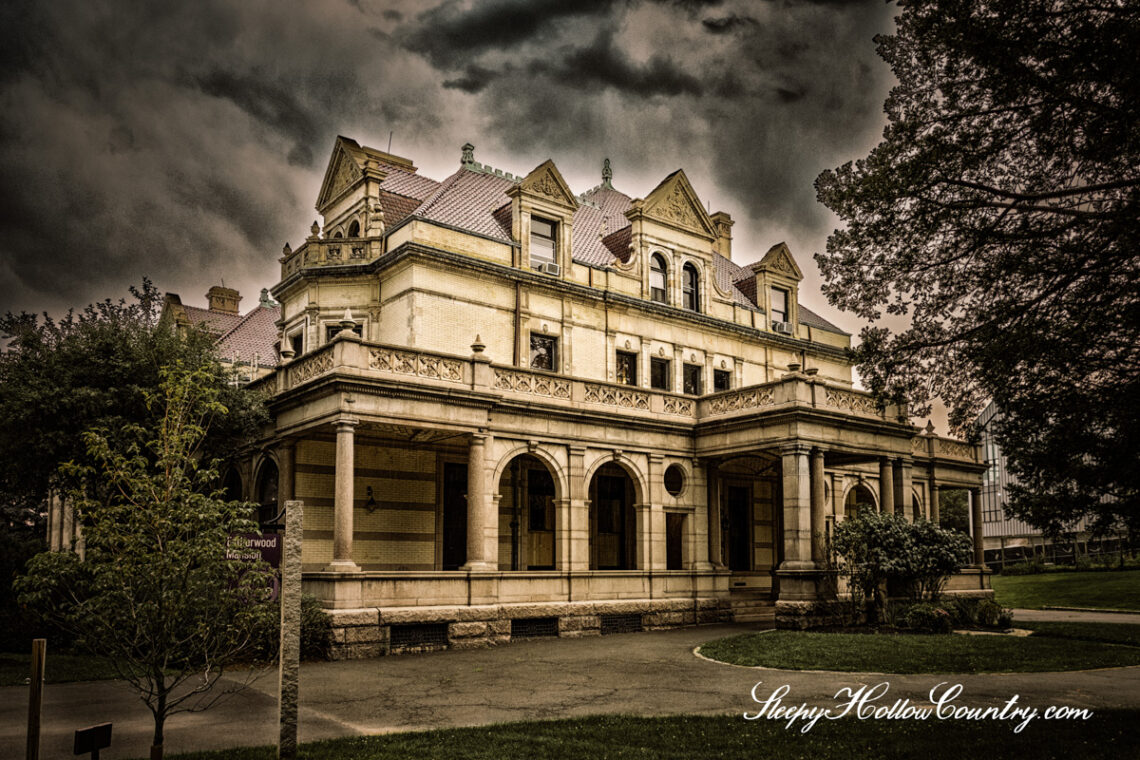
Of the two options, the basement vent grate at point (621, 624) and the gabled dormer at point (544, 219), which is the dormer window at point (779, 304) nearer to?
the gabled dormer at point (544, 219)

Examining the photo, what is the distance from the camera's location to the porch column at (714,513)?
28.5 meters

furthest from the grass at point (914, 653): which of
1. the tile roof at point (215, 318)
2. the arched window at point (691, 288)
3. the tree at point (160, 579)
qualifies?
the tile roof at point (215, 318)

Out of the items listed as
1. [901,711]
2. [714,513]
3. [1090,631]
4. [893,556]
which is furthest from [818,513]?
[901,711]

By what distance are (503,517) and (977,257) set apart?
61.3ft

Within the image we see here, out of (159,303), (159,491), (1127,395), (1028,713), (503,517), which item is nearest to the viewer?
(159,491)

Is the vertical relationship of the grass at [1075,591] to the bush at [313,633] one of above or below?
below

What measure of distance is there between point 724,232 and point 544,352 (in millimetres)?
16775

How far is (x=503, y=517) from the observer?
27.7 m

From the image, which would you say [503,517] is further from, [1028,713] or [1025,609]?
[1025,609]

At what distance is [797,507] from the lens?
24953 mm

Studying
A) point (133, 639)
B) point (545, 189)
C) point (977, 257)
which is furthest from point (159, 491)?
point (545, 189)

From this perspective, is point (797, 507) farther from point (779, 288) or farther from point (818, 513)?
point (779, 288)

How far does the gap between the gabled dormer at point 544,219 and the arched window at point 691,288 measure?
6.00 metres

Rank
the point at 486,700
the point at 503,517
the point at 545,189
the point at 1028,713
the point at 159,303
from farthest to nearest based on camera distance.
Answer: the point at 545,189 → the point at 503,517 → the point at 159,303 → the point at 486,700 → the point at 1028,713
